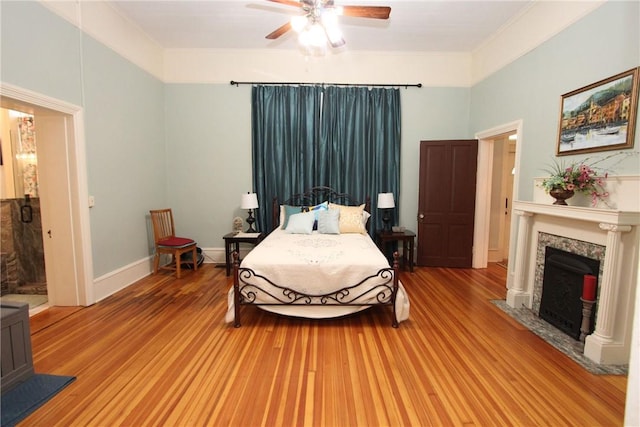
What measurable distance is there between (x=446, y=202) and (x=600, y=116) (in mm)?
2254

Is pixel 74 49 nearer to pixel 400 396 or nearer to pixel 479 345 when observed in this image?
pixel 400 396

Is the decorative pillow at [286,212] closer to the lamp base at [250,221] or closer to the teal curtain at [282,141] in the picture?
the teal curtain at [282,141]

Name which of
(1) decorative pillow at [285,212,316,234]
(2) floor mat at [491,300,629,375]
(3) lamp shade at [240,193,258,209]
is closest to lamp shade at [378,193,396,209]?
(1) decorative pillow at [285,212,316,234]

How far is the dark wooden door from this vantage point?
451 cm

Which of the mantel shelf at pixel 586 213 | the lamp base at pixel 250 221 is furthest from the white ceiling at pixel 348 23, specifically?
the lamp base at pixel 250 221

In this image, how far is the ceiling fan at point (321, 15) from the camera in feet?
8.18

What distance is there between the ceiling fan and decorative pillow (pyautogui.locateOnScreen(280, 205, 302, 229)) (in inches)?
89.6

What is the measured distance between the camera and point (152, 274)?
429cm

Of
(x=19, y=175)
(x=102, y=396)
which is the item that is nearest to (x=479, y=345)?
(x=102, y=396)

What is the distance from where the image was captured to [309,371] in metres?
2.11

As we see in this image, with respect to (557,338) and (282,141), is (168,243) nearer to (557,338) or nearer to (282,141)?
(282,141)

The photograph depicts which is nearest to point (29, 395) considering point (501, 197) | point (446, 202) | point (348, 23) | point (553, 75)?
point (348, 23)

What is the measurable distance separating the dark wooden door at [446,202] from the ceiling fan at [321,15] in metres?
2.43

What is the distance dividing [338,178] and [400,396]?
340cm
